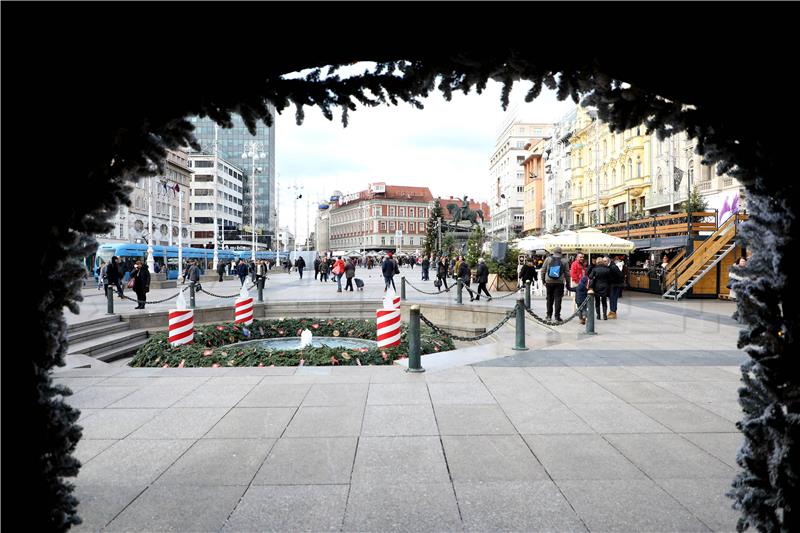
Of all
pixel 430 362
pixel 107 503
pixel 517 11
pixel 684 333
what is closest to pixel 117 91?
pixel 517 11

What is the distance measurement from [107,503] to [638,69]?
419 centimetres

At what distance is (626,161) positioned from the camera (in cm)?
4391

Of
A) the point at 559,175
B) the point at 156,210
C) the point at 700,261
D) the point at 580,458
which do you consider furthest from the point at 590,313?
the point at 156,210

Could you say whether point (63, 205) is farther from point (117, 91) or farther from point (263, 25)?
point (263, 25)

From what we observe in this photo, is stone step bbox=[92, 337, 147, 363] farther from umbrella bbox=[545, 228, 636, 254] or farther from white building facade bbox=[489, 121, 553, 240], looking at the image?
white building facade bbox=[489, 121, 553, 240]

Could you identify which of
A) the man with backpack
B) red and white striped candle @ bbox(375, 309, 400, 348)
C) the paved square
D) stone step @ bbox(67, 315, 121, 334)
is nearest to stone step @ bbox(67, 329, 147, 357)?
stone step @ bbox(67, 315, 121, 334)

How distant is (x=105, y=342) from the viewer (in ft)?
38.1

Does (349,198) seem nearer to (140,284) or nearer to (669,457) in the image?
(140,284)

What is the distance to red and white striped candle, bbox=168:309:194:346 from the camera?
34.0 feet

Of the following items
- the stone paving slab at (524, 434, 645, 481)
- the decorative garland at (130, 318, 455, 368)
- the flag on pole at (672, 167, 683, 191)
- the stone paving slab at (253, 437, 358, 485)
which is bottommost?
the decorative garland at (130, 318, 455, 368)

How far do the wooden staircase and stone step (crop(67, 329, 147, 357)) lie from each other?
60.0 ft

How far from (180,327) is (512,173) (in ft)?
312

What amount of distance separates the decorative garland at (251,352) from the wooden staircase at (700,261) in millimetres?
11853

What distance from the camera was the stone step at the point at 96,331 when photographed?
11.4 m
